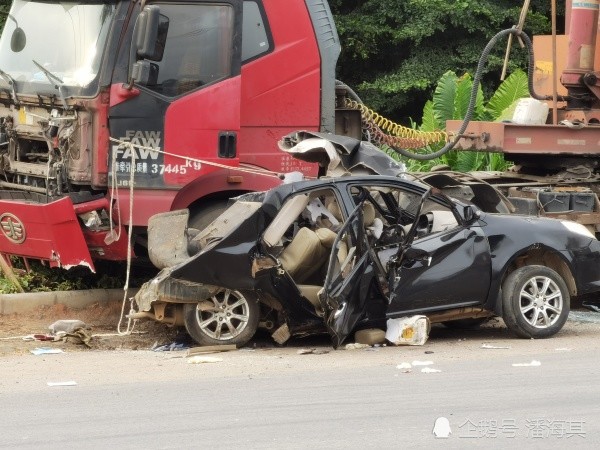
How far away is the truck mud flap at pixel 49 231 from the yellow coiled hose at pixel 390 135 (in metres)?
3.86

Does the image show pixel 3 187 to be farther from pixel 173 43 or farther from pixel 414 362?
pixel 414 362

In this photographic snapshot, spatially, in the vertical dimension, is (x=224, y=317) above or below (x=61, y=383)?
above

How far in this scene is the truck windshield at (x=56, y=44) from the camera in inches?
475

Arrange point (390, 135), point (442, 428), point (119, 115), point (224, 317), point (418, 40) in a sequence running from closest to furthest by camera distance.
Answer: point (442, 428) < point (224, 317) < point (119, 115) < point (390, 135) < point (418, 40)

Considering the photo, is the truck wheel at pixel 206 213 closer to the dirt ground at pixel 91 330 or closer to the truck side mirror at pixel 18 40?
the dirt ground at pixel 91 330

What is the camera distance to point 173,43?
40.0 feet

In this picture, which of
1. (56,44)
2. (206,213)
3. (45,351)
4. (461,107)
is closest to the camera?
(45,351)

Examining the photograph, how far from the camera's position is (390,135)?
1595 centimetres

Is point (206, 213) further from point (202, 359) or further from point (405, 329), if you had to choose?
point (405, 329)

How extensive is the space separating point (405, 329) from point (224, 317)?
1.52 m

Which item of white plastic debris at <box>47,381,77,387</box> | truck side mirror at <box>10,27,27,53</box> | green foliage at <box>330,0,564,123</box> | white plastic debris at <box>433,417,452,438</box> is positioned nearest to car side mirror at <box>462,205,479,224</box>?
white plastic debris at <box>433,417,452,438</box>

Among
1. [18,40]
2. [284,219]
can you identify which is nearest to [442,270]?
[284,219]

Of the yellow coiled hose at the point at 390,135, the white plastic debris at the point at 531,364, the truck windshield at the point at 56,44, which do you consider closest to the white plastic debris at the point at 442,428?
the white plastic debris at the point at 531,364

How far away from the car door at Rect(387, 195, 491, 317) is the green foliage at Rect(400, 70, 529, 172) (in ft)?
25.5
